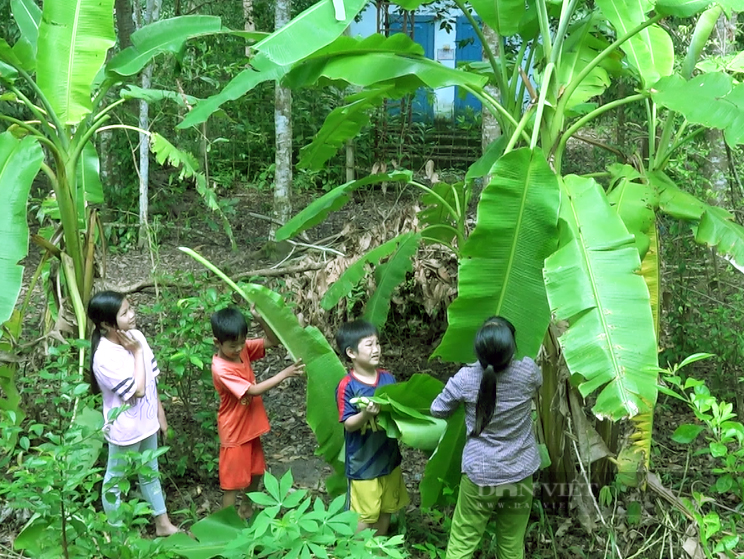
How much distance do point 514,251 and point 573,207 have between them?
14.0 inches

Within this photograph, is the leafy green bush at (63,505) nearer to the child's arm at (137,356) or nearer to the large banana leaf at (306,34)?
the child's arm at (137,356)

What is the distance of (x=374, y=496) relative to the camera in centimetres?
361

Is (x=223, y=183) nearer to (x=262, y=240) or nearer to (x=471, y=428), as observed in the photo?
(x=262, y=240)

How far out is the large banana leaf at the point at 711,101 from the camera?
10.8 feet

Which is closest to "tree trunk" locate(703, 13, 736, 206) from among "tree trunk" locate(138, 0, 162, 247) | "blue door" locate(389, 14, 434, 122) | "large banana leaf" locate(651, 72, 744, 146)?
"large banana leaf" locate(651, 72, 744, 146)

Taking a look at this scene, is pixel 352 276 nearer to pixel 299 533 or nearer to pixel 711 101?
pixel 711 101

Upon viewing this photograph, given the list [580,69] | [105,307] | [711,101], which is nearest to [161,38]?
[105,307]

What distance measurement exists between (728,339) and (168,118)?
8.00 metres

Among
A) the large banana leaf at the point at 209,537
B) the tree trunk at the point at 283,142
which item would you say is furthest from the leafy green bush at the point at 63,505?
the tree trunk at the point at 283,142

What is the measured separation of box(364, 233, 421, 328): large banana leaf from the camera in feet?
15.7

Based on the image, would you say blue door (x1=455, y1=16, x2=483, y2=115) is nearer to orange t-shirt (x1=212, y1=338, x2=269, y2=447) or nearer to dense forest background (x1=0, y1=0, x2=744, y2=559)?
dense forest background (x1=0, y1=0, x2=744, y2=559)

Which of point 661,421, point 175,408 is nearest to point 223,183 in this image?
point 175,408

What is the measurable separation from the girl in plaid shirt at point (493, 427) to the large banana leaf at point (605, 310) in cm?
29

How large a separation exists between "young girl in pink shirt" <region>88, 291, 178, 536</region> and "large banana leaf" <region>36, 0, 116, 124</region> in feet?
3.66
